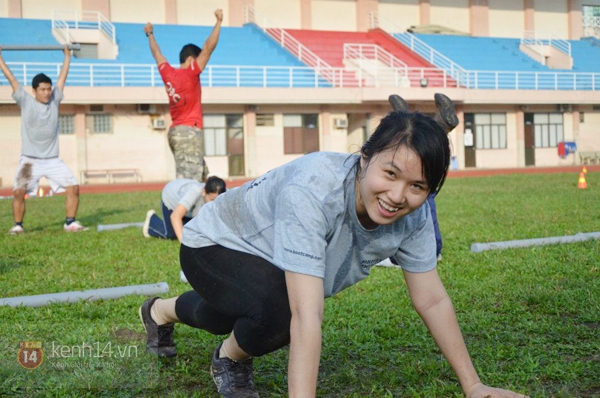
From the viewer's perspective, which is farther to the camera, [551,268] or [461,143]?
[461,143]

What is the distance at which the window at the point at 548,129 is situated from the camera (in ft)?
117

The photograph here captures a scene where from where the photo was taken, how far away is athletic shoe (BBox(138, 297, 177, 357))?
12.2 feet

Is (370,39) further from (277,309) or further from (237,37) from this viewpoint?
(277,309)

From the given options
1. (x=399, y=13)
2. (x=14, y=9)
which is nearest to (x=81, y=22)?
(x=14, y=9)

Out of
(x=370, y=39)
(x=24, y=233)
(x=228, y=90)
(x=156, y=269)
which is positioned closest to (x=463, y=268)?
(x=156, y=269)

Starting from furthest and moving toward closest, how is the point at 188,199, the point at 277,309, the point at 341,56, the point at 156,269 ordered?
1. the point at 341,56
2. the point at 188,199
3. the point at 156,269
4. the point at 277,309

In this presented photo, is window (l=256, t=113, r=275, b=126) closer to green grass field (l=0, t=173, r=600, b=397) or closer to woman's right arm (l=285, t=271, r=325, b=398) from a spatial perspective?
green grass field (l=0, t=173, r=600, b=397)

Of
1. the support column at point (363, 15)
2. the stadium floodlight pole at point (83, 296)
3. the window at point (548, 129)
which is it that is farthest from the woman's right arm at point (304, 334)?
the support column at point (363, 15)

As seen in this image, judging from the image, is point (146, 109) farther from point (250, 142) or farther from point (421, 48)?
point (421, 48)

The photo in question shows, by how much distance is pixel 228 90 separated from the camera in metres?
28.3

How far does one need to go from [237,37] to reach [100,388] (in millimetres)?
31142

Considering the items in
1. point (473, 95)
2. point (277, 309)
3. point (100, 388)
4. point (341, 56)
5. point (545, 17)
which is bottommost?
point (100, 388)

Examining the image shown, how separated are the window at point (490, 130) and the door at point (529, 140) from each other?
124cm

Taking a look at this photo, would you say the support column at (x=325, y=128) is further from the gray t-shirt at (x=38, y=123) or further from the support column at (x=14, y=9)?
the gray t-shirt at (x=38, y=123)
